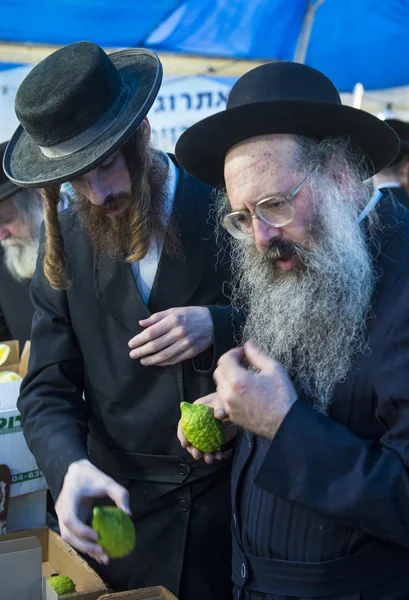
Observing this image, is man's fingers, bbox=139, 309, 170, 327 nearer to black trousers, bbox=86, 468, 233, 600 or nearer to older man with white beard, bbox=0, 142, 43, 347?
black trousers, bbox=86, 468, 233, 600

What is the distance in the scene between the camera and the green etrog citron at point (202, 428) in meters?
2.00

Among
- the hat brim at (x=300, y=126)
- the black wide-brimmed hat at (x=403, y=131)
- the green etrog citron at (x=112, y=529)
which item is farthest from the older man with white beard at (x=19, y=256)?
the black wide-brimmed hat at (x=403, y=131)

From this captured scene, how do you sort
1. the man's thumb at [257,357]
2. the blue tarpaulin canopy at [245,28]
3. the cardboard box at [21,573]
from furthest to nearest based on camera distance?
the blue tarpaulin canopy at [245,28]
the cardboard box at [21,573]
the man's thumb at [257,357]

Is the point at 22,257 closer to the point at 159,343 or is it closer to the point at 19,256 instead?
the point at 19,256

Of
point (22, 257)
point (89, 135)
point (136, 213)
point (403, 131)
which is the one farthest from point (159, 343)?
point (403, 131)

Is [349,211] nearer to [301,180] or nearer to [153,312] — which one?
[301,180]

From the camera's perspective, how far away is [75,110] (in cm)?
214

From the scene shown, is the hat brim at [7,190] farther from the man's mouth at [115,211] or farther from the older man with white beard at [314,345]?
the older man with white beard at [314,345]

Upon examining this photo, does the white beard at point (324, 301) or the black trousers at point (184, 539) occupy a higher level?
the white beard at point (324, 301)

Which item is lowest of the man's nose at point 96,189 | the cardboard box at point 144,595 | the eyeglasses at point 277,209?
the cardboard box at point 144,595

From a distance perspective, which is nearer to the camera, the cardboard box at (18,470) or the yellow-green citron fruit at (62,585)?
the yellow-green citron fruit at (62,585)

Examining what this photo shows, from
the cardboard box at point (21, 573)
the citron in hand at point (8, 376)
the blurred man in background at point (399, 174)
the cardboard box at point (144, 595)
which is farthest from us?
the blurred man in background at point (399, 174)

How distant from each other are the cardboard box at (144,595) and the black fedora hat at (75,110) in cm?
123

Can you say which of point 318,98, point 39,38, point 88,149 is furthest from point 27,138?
point 39,38
